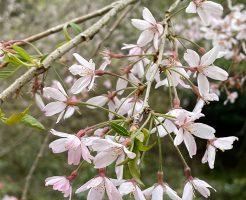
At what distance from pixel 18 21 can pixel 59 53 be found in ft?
14.8

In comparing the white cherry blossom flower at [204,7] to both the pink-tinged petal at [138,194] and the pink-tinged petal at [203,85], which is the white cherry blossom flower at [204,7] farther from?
the pink-tinged petal at [138,194]

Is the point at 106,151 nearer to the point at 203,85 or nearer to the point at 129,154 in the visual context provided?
the point at 129,154

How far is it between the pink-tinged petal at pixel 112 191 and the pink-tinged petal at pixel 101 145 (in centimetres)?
8

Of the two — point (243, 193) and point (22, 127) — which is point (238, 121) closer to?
point (243, 193)

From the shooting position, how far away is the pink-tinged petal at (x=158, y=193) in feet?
2.89

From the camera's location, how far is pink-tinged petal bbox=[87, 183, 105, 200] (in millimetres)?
868

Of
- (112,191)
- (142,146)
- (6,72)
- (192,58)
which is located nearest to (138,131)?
(142,146)

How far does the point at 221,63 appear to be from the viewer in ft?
8.54

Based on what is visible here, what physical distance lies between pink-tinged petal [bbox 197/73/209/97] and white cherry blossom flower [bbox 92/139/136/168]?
332 mm

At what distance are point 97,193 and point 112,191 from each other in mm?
48

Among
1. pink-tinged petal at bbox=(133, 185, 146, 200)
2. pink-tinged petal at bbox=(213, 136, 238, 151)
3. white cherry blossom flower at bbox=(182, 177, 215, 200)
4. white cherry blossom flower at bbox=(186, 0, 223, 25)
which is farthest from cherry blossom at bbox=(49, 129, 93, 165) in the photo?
white cherry blossom flower at bbox=(186, 0, 223, 25)

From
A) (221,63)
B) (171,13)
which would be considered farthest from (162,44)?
(221,63)

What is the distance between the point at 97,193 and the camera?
873 mm

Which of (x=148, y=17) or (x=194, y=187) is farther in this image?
(x=148, y=17)
